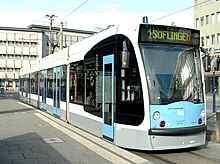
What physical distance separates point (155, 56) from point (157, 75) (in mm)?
443

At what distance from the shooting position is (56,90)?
48.9ft

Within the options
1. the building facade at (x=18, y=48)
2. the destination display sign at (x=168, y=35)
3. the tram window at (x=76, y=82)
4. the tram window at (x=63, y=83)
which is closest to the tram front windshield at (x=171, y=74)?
the destination display sign at (x=168, y=35)

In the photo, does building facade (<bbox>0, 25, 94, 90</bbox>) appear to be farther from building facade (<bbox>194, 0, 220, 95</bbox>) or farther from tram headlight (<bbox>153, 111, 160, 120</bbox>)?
tram headlight (<bbox>153, 111, 160, 120</bbox>)

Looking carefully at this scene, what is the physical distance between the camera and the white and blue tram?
7.44 m

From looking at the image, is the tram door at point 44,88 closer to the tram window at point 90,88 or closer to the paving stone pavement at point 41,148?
the paving stone pavement at point 41,148

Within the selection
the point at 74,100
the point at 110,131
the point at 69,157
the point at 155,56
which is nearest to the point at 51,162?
the point at 69,157

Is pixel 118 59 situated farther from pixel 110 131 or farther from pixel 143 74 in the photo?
pixel 110 131

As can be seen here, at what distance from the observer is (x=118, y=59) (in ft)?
26.9

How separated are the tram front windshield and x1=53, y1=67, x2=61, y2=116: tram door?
734 centimetres

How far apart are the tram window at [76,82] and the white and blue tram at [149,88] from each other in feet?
5.17

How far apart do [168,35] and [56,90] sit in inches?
314

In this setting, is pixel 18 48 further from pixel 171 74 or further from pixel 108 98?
pixel 171 74

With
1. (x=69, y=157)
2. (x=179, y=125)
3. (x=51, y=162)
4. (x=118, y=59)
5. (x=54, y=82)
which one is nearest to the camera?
(x=51, y=162)

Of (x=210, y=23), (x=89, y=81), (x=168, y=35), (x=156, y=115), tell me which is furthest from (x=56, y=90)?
(x=210, y=23)
